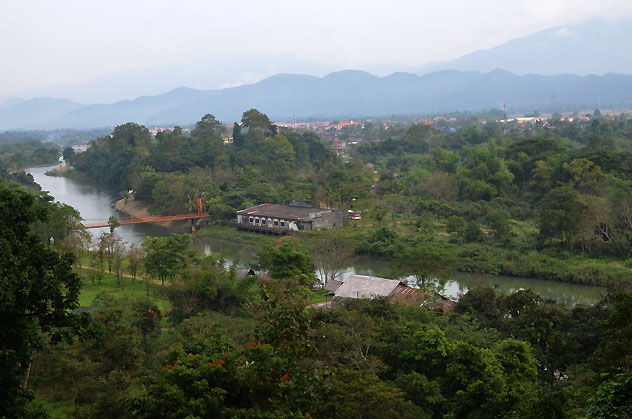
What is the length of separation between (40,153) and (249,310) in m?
65.9

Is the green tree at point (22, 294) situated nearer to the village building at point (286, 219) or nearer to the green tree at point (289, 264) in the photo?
the green tree at point (289, 264)

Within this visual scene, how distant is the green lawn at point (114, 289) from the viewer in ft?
49.0

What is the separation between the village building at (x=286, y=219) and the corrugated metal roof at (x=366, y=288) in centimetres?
916

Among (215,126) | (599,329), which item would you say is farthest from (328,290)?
(215,126)

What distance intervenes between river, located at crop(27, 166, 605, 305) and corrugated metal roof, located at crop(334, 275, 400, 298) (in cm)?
279

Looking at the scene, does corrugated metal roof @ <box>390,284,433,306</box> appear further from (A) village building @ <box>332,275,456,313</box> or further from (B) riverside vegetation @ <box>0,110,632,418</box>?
(B) riverside vegetation @ <box>0,110,632,418</box>

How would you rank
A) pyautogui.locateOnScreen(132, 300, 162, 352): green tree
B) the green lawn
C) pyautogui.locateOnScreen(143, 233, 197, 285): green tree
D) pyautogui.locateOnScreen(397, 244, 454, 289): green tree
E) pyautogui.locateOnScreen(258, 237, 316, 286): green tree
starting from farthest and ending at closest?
1. pyautogui.locateOnScreen(143, 233, 197, 285): green tree
2. pyautogui.locateOnScreen(397, 244, 454, 289): green tree
3. pyautogui.locateOnScreen(258, 237, 316, 286): green tree
4. the green lawn
5. pyautogui.locateOnScreen(132, 300, 162, 352): green tree

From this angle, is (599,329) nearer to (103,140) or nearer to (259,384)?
(259,384)

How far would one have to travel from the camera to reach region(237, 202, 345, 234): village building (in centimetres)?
2520

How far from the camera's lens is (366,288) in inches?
590

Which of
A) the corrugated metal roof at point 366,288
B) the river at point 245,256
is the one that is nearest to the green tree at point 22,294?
the corrugated metal roof at point 366,288

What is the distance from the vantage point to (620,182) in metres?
25.2

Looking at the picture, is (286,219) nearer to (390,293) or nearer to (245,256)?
(245,256)

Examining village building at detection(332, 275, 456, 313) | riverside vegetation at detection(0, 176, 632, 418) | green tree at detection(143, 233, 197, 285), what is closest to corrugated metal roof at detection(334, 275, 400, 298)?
village building at detection(332, 275, 456, 313)
